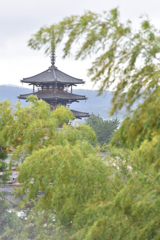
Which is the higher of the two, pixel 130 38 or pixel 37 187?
pixel 130 38

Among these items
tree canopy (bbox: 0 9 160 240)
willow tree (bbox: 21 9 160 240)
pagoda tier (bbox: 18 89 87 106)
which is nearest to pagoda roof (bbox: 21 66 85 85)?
pagoda tier (bbox: 18 89 87 106)

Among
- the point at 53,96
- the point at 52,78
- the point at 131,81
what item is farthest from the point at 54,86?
the point at 131,81

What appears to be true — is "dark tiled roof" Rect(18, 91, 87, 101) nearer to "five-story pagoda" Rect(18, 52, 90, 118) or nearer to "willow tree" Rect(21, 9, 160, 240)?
"five-story pagoda" Rect(18, 52, 90, 118)

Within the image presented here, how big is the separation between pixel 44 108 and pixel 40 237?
2974 millimetres

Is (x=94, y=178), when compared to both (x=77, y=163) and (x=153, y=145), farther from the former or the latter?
(x=153, y=145)

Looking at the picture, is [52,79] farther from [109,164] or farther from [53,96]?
[109,164]

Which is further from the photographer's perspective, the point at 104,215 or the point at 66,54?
the point at 104,215

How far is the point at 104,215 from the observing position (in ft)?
14.3

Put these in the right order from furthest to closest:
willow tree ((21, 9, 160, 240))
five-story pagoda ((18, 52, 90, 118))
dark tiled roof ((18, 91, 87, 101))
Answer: five-story pagoda ((18, 52, 90, 118)) < dark tiled roof ((18, 91, 87, 101)) < willow tree ((21, 9, 160, 240))

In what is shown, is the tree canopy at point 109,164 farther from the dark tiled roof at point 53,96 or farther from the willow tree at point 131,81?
the dark tiled roof at point 53,96

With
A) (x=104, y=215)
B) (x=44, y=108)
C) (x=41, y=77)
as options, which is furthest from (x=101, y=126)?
Answer: (x=104, y=215)

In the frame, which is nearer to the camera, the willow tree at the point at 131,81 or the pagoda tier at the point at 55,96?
the willow tree at the point at 131,81

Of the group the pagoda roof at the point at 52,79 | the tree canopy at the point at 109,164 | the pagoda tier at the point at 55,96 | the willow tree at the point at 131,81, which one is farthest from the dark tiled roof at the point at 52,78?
the willow tree at the point at 131,81

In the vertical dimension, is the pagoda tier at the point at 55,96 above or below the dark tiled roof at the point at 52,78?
below
